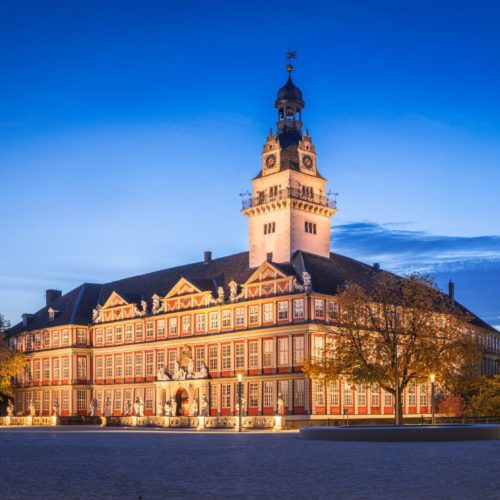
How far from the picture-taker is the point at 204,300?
3349 inches

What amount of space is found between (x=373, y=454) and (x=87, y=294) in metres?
78.8

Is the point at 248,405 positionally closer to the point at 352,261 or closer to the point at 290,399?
the point at 290,399

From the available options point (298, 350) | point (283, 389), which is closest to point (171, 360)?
point (283, 389)

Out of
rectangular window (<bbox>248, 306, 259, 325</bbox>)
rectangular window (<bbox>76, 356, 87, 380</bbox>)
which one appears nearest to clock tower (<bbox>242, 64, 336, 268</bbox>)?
rectangular window (<bbox>248, 306, 259, 325</bbox>)

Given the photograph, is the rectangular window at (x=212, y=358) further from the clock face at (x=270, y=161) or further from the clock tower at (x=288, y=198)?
the clock face at (x=270, y=161)

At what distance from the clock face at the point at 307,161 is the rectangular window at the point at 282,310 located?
1608 centimetres

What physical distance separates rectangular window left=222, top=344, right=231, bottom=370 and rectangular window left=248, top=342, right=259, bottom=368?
3.04m

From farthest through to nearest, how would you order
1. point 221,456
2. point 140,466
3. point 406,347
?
point 406,347
point 221,456
point 140,466

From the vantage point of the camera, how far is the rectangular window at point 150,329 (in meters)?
91.8

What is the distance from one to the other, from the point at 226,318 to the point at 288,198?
516 inches

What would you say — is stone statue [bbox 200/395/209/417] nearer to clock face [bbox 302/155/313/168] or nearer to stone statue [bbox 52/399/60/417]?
stone statue [bbox 52/399/60/417]

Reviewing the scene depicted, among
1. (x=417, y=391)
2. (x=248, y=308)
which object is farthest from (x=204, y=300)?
(x=417, y=391)

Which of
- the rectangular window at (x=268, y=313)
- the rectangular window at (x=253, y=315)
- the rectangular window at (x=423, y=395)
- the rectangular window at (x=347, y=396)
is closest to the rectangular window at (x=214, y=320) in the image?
the rectangular window at (x=253, y=315)

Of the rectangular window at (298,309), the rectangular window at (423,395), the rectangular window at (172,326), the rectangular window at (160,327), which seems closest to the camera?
the rectangular window at (298,309)
